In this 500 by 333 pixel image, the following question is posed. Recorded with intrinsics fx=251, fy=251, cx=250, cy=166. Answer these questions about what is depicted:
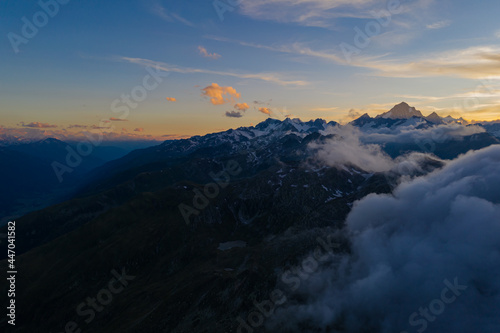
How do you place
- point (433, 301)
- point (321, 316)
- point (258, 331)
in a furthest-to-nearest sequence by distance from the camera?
point (433, 301) → point (321, 316) → point (258, 331)

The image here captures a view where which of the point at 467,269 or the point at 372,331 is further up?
the point at 467,269

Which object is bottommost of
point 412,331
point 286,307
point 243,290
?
point 412,331

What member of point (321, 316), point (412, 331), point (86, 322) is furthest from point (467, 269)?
point (86, 322)

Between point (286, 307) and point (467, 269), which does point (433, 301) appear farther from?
point (286, 307)

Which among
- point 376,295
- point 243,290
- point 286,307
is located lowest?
point 376,295

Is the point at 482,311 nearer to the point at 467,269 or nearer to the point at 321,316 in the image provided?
the point at 467,269

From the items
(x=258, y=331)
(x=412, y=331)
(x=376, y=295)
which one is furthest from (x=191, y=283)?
(x=412, y=331)

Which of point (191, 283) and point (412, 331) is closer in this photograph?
point (412, 331)

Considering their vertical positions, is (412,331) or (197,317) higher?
(197,317)

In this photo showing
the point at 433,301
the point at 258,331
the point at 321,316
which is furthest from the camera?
the point at 433,301
